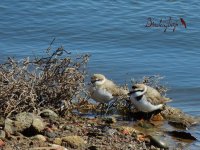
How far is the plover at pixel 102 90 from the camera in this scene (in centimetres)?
1112

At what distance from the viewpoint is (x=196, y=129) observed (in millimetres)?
11031

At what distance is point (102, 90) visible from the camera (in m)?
11.1

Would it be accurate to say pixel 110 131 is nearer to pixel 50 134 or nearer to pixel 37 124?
pixel 50 134

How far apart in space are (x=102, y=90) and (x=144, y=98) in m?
0.72

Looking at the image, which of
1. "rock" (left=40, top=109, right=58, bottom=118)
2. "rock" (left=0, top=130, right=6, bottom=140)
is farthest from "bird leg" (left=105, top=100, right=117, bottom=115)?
"rock" (left=0, top=130, right=6, bottom=140)

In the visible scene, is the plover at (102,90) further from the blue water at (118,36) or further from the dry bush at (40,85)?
the blue water at (118,36)

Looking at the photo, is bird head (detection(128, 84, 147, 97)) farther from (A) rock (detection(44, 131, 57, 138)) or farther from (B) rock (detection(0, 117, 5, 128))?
(B) rock (detection(0, 117, 5, 128))

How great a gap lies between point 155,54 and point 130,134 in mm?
6499

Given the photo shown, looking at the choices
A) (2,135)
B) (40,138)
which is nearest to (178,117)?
Answer: (40,138)

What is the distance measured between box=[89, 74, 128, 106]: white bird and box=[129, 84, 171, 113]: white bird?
1.02ft

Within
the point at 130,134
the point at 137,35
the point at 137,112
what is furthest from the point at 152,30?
the point at 130,134

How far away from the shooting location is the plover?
1112 cm
